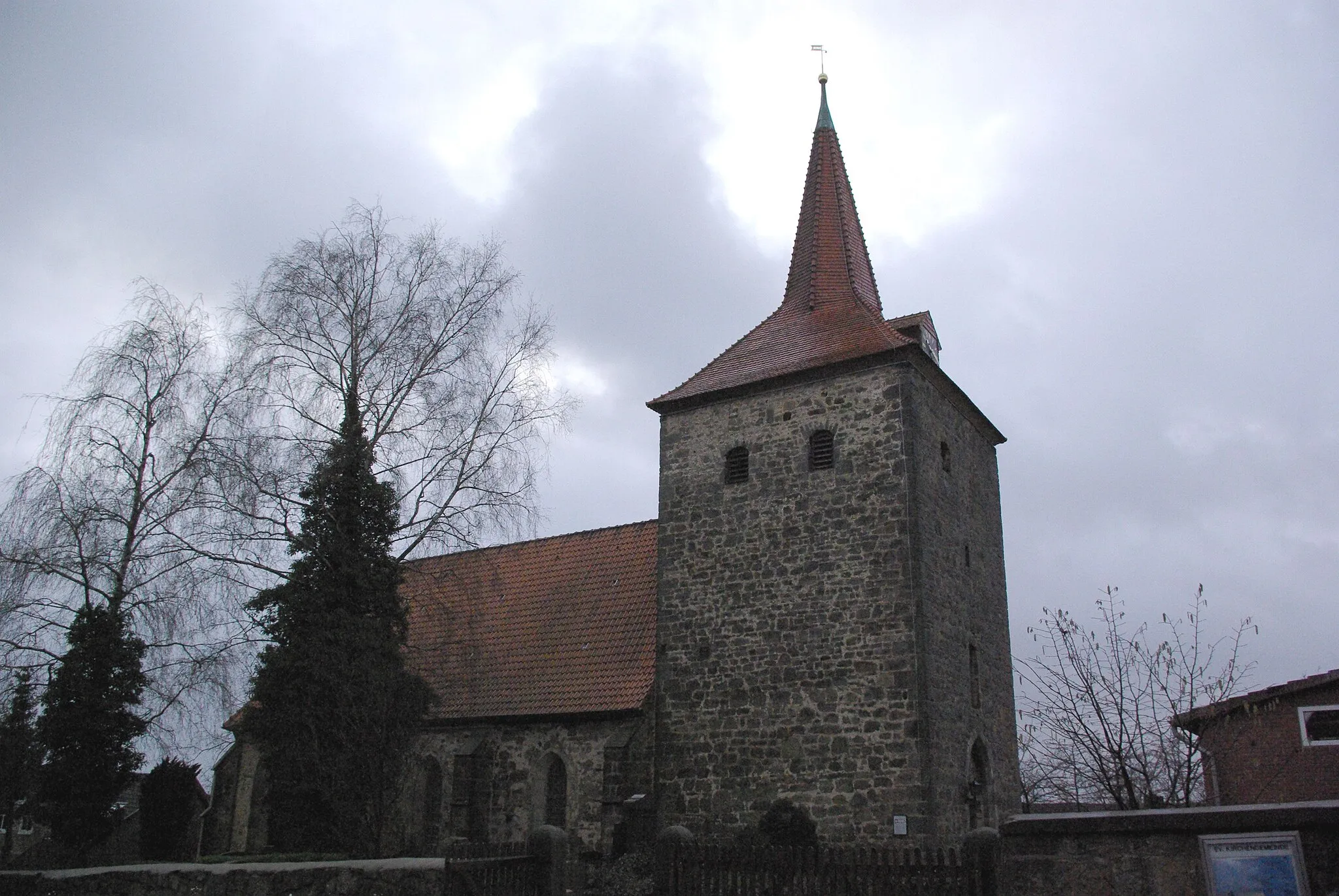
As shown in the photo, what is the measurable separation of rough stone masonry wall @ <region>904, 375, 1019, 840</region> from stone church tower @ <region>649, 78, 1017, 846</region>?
0.05 meters

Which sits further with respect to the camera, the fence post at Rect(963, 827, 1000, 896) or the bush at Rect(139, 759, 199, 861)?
the bush at Rect(139, 759, 199, 861)

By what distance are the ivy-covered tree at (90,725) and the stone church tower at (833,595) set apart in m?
8.67

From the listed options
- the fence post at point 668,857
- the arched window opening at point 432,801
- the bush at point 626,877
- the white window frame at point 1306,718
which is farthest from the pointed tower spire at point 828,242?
the arched window opening at point 432,801

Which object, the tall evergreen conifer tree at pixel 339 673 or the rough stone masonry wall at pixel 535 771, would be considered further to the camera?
the rough stone masonry wall at pixel 535 771

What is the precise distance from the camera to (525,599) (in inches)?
942

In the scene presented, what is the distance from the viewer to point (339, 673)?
1581 centimetres

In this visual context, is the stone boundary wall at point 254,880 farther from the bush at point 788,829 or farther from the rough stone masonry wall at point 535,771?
the rough stone masonry wall at point 535,771

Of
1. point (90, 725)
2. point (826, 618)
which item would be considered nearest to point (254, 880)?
point (90, 725)

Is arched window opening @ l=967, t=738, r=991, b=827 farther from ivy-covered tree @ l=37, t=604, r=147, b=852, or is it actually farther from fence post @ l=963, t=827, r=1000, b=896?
ivy-covered tree @ l=37, t=604, r=147, b=852

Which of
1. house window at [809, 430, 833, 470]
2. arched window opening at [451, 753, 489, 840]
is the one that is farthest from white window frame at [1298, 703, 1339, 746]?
arched window opening at [451, 753, 489, 840]

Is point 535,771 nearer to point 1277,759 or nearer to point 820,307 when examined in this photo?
point 820,307

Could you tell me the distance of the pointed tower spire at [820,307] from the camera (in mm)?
18562

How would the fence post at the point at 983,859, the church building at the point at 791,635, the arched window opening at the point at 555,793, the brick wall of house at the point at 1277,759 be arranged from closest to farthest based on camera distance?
the fence post at the point at 983,859, the brick wall of house at the point at 1277,759, the church building at the point at 791,635, the arched window opening at the point at 555,793

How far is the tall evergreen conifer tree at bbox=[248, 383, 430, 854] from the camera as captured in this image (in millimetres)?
14945
